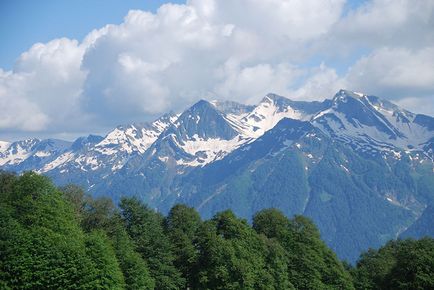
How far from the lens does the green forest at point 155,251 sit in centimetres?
8094

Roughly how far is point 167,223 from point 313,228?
30.6 metres

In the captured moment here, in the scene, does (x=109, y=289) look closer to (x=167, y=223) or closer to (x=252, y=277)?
(x=252, y=277)

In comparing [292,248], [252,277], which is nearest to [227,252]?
[252,277]

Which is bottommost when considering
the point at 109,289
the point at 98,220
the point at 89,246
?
the point at 109,289

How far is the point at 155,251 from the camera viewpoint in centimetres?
10581

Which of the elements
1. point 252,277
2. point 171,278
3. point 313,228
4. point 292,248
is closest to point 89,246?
point 171,278

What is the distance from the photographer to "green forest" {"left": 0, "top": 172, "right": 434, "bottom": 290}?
80.9 metres

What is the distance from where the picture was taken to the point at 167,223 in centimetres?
12375

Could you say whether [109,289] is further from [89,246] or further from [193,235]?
[193,235]

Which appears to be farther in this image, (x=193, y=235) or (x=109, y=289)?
(x=193, y=235)

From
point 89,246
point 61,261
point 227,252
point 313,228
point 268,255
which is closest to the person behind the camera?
point 61,261

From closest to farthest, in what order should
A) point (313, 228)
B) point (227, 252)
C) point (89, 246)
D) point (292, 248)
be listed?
point (89, 246)
point (227, 252)
point (292, 248)
point (313, 228)

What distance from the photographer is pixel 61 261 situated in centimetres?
8044

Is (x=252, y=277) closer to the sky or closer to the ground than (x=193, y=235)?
closer to the ground
